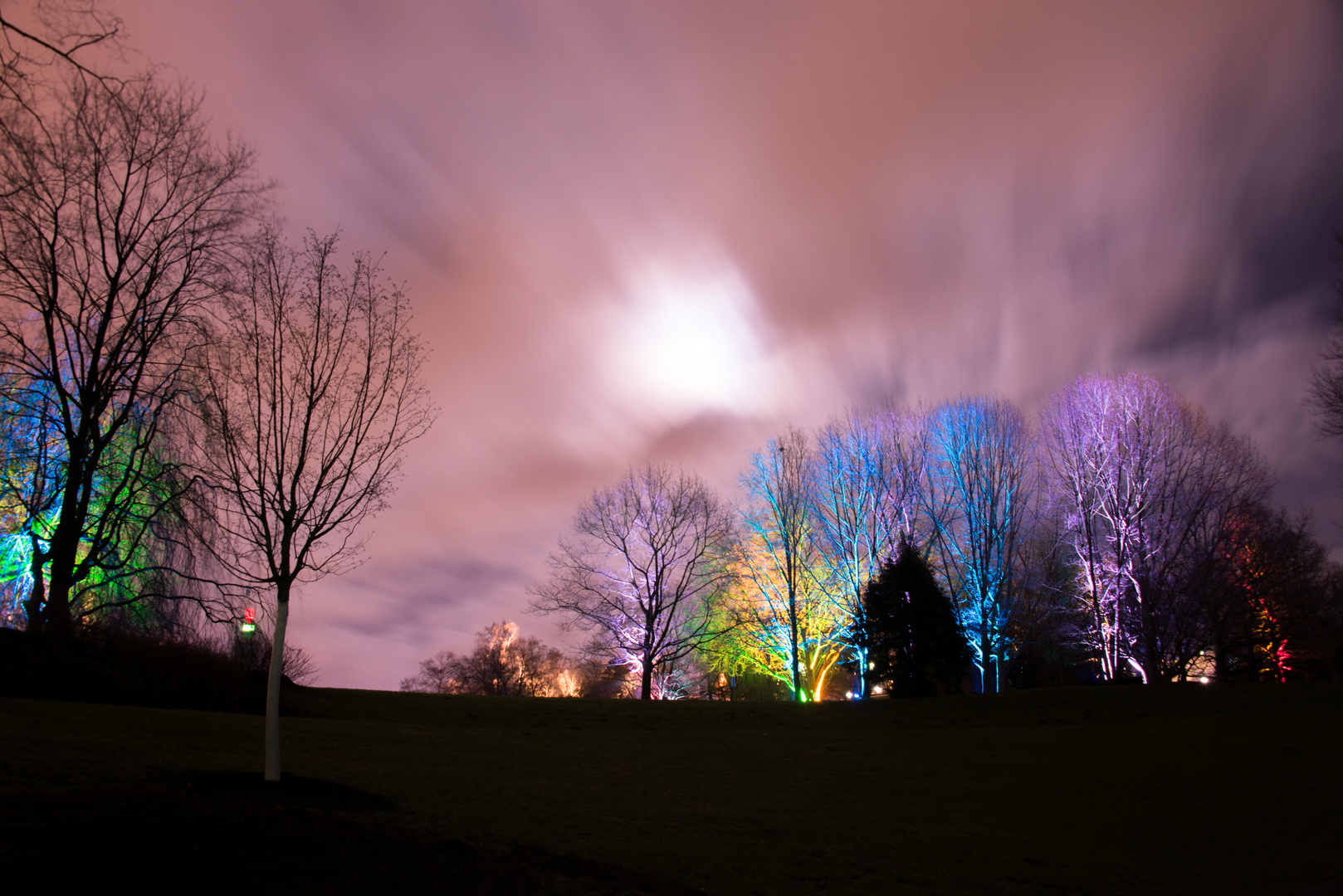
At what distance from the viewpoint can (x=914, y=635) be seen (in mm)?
28203

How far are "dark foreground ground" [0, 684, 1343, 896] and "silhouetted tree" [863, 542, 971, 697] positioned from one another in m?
10.2

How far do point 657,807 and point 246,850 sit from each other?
5.54 meters

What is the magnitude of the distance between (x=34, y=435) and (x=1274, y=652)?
5323 cm

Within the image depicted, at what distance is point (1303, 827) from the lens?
9.89 meters

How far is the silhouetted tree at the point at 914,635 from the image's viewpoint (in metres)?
28.1

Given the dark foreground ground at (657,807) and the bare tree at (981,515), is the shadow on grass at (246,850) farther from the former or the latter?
the bare tree at (981,515)

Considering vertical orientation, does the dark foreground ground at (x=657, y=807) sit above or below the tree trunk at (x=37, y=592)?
below

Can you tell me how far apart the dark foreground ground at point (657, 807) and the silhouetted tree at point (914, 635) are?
33.5ft

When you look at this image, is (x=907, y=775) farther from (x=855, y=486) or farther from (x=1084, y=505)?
(x=1084, y=505)

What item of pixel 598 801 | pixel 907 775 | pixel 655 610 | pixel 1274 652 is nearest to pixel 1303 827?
pixel 907 775

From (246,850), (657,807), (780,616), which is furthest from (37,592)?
(780,616)

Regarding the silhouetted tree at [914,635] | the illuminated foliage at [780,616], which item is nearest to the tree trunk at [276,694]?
the silhouetted tree at [914,635]

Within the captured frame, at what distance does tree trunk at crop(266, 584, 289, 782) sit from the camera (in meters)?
7.16

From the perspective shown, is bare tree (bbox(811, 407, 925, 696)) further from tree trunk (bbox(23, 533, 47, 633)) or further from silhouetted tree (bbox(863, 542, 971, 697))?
tree trunk (bbox(23, 533, 47, 633))
